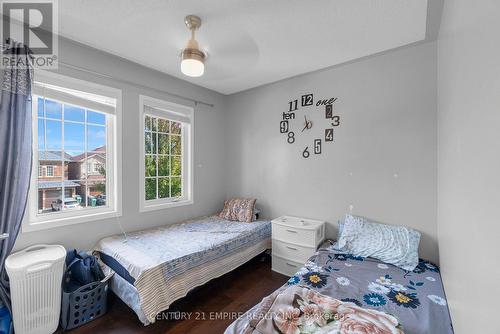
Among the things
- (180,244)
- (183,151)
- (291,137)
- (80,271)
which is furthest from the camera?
(183,151)

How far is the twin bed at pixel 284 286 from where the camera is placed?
1178 mm

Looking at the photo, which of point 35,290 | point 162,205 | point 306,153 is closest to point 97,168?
point 162,205

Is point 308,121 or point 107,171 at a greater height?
point 308,121

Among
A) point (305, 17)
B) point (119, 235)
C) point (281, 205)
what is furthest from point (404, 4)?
point (119, 235)

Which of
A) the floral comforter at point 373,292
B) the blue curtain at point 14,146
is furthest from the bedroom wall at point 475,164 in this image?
the blue curtain at point 14,146

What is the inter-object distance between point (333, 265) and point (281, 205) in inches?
49.0

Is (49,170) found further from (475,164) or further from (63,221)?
(475,164)

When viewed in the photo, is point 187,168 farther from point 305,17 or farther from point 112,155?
point 305,17

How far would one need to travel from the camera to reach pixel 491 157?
720 millimetres

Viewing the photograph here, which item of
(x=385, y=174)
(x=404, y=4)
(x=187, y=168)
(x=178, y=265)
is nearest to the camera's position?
(x=404, y=4)

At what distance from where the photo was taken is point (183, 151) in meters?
3.21

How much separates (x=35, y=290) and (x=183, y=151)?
2076 millimetres

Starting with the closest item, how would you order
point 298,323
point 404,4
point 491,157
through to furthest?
point 491,157
point 298,323
point 404,4

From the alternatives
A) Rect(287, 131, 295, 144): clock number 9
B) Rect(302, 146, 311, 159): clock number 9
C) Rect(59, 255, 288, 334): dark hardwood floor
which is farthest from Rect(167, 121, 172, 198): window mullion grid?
Rect(302, 146, 311, 159): clock number 9
